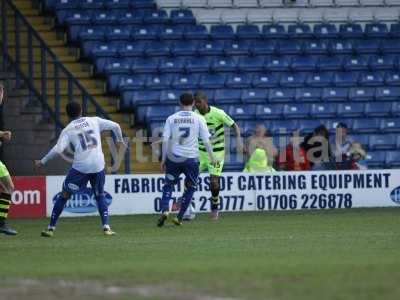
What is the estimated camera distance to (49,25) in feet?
103

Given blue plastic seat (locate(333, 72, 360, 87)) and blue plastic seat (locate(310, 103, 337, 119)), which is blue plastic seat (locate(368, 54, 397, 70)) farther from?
blue plastic seat (locate(310, 103, 337, 119))

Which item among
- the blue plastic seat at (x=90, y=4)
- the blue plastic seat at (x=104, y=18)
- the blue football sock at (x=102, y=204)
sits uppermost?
the blue plastic seat at (x=90, y=4)

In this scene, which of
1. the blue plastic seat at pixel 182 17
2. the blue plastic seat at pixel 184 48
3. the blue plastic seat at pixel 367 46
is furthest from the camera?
the blue plastic seat at pixel 367 46

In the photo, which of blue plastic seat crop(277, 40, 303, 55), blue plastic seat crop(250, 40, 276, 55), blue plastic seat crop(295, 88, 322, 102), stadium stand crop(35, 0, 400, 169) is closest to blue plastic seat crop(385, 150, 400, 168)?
stadium stand crop(35, 0, 400, 169)

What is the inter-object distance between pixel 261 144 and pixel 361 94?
5.04 metres

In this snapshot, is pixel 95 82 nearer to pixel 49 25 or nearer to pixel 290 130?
pixel 49 25

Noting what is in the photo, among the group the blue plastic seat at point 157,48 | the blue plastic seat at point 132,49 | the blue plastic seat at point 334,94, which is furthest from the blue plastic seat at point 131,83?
the blue plastic seat at point 334,94

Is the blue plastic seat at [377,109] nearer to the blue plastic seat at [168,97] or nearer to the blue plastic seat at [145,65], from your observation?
the blue plastic seat at [168,97]

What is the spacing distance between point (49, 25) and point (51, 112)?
4566mm

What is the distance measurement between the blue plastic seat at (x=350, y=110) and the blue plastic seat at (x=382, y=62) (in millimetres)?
1602

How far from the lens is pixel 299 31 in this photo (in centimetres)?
3331

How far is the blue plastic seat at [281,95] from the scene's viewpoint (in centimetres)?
3097

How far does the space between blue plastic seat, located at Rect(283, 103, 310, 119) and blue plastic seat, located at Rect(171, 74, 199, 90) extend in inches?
86.3

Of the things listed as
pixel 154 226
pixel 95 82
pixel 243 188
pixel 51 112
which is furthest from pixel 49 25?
pixel 154 226
